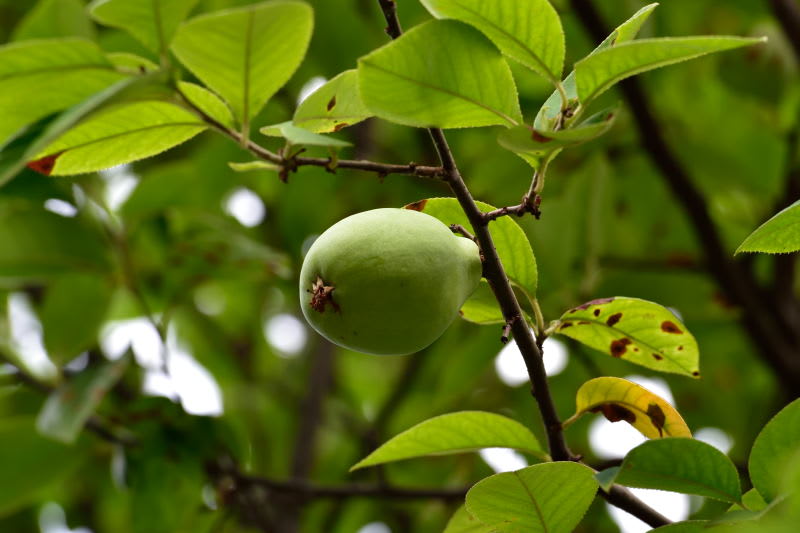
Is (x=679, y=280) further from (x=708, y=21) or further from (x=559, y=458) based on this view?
(x=559, y=458)

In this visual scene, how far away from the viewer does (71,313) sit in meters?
1.73

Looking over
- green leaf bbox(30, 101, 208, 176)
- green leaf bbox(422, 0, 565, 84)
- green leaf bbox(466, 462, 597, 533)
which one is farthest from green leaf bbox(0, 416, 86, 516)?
green leaf bbox(422, 0, 565, 84)

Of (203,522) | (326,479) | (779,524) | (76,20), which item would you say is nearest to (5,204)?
(76,20)

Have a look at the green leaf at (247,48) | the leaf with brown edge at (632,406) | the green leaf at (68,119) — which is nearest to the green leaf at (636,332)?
the leaf with brown edge at (632,406)

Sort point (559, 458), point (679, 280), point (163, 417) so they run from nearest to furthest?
point (559, 458), point (163, 417), point (679, 280)

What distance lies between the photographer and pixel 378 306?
0.80 m

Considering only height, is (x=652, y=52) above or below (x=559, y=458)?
above

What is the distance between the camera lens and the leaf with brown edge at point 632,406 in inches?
35.9

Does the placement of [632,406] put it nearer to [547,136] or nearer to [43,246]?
[547,136]

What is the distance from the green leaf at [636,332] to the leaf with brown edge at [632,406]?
0.05 m

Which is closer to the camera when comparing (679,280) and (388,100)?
(388,100)

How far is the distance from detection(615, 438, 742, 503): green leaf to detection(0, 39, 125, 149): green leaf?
0.56 meters

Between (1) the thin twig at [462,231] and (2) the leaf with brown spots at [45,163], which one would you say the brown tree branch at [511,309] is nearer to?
(1) the thin twig at [462,231]

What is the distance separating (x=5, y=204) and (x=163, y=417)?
20.4 inches
